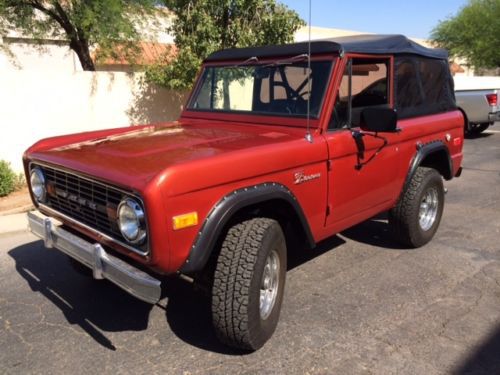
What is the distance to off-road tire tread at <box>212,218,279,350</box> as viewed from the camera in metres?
2.85

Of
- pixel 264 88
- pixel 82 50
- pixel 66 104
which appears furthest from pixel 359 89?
pixel 82 50

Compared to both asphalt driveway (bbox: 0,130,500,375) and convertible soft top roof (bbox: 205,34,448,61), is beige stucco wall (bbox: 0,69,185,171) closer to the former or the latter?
asphalt driveway (bbox: 0,130,500,375)

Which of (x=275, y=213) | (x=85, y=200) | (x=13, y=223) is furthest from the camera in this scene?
(x=13, y=223)

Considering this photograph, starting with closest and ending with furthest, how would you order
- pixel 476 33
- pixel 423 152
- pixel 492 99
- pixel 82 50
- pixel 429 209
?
pixel 423 152 < pixel 429 209 < pixel 82 50 < pixel 492 99 < pixel 476 33

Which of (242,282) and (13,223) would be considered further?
(13,223)

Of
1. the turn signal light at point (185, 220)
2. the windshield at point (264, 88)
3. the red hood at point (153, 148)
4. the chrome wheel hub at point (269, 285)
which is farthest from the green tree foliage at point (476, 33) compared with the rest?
the turn signal light at point (185, 220)

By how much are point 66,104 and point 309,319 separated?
659cm

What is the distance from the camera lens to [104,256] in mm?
2764

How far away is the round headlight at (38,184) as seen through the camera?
349cm

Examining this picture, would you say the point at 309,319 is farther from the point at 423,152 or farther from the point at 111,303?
the point at 423,152

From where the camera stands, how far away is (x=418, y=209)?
4539 mm

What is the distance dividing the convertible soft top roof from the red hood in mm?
635

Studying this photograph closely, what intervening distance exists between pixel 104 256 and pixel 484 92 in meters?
12.4

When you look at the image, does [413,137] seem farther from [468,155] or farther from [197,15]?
[468,155]
